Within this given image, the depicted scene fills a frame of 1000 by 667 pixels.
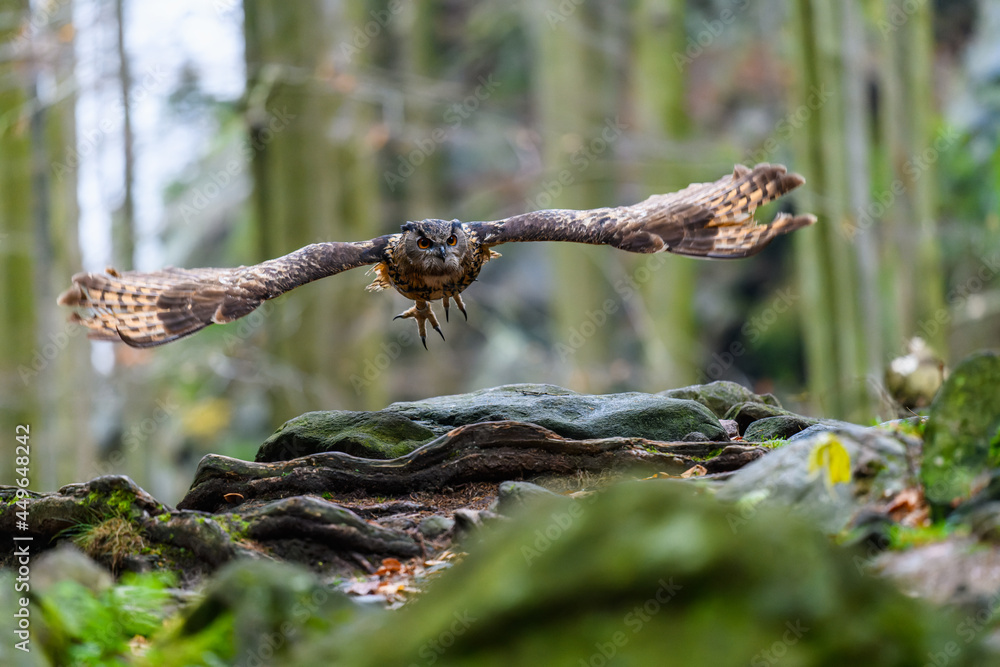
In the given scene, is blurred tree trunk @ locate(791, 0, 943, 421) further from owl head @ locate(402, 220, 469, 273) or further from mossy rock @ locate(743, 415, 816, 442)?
owl head @ locate(402, 220, 469, 273)

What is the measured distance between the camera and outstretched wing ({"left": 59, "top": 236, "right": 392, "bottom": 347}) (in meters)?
6.84

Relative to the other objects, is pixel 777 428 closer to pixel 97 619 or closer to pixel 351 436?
pixel 351 436

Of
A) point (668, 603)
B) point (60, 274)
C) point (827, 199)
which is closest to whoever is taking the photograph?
point (668, 603)

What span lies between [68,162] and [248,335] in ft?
12.6

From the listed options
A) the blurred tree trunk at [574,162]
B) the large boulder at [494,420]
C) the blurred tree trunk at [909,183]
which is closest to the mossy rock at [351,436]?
the large boulder at [494,420]

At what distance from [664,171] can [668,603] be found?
1321 cm

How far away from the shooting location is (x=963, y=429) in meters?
4.23

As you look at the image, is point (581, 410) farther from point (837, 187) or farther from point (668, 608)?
point (837, 187)

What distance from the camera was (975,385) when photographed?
426 centimetres

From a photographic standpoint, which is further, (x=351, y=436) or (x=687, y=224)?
(x=687, y=224)

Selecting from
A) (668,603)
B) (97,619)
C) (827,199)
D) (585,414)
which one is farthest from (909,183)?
(97,619)

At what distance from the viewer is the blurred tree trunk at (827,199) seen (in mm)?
12938

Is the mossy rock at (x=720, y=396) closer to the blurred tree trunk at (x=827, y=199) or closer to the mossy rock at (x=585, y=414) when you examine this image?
the mossy rock at (x=585, y=414)

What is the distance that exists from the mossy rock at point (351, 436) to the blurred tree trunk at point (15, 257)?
6.39m
